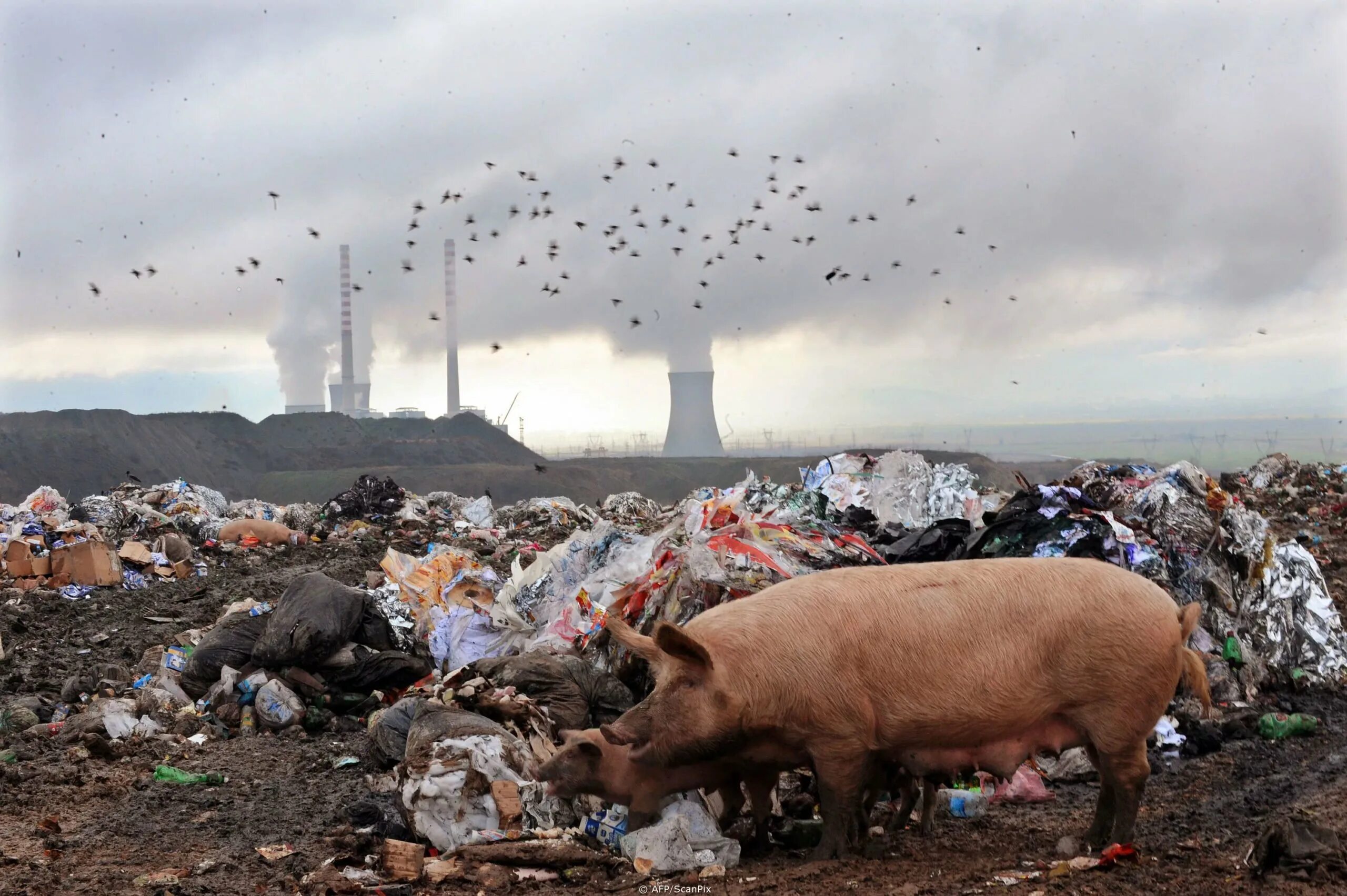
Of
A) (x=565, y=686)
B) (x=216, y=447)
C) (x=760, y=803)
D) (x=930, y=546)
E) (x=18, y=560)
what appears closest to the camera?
(x=760, y=803)

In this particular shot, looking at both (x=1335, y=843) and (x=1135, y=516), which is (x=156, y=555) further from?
(x=1335, y=843)

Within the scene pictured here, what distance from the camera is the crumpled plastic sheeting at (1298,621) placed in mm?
7238

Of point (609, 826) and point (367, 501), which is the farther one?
point (367, 501)

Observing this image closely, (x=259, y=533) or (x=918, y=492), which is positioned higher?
(x=918, y=492)

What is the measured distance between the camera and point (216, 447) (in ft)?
174

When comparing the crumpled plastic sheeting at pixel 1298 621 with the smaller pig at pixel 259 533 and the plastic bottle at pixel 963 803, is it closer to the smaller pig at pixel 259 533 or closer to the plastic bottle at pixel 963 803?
the plastic bottle at pixel 963 803

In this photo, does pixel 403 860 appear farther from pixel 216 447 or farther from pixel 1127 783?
pixel 216 447

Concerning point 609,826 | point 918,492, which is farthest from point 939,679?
point 918,492

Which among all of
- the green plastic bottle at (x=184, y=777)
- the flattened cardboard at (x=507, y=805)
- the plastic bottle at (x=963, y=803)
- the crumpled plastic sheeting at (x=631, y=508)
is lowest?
the green plastic bottle at (x=184, y=777)

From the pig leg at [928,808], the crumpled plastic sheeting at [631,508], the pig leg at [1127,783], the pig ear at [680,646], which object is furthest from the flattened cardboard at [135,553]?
the pig leg at [1127,783]

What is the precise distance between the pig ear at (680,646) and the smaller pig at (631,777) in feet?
1.54

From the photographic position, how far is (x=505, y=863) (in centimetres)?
439

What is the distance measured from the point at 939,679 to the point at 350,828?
2.78 meters

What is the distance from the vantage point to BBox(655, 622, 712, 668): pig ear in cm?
416
